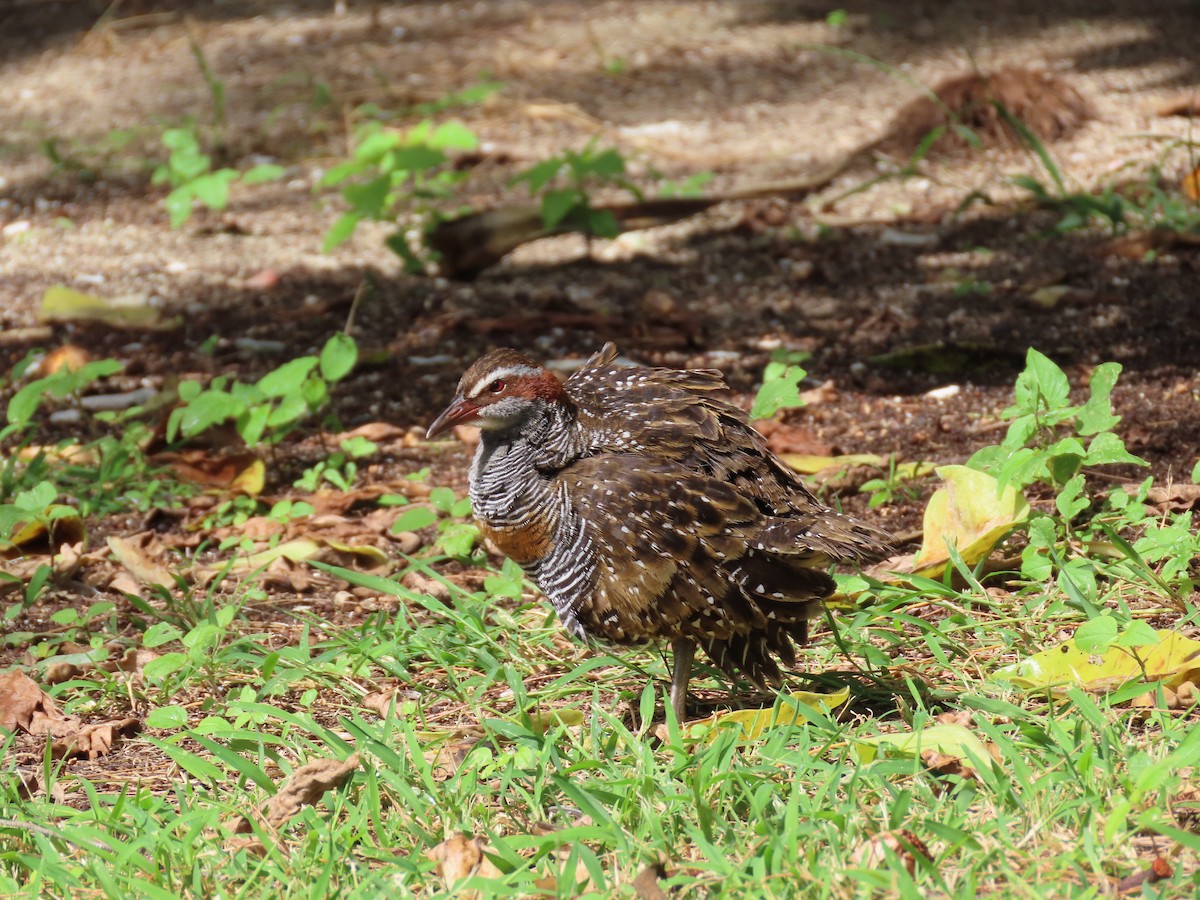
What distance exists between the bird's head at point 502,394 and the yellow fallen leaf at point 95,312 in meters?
3.53

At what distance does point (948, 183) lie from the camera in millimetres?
8039

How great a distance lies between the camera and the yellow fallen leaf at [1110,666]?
3.52 metres

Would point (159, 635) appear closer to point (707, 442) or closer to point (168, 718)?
point (168, 718)

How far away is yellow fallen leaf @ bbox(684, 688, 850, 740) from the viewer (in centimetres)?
351

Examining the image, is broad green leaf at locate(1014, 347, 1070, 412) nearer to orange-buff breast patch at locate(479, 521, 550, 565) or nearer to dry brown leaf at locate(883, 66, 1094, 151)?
orange-buff breast patch at locate(479, 521, 550, 565)

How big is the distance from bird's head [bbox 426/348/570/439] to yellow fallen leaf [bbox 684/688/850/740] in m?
0.95

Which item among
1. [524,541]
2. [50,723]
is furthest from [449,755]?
[50,723]

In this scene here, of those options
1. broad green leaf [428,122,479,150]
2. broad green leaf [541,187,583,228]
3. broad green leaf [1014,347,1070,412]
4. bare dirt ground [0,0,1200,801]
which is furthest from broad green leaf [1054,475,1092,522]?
broad green leaf [428,122,479,150]

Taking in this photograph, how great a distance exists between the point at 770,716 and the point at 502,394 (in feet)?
3.66

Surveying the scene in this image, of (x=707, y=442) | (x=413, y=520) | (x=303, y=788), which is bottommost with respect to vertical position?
(x=413, y=520)

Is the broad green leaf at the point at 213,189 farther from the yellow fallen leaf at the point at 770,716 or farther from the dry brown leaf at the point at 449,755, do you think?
the yellow fallen leaf at the point at 770,716

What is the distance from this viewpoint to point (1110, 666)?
3.58 meters

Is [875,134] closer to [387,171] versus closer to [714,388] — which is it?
[387,171]

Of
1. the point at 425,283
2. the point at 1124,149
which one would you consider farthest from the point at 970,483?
the point at 1124,149
